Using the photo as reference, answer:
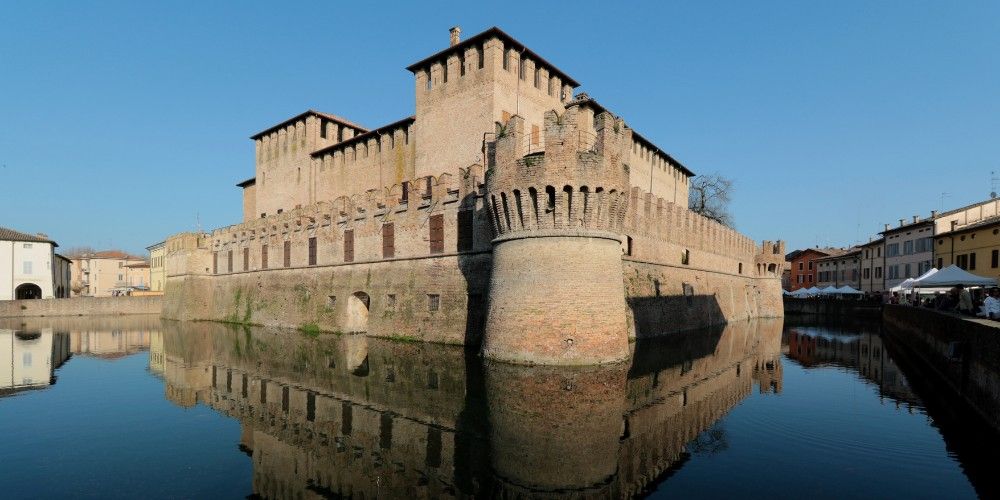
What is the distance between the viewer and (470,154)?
26812 mm

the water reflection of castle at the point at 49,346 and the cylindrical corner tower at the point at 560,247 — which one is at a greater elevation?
the cylindrical corner tower at the point at 560,247

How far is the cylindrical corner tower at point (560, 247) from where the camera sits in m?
15.6

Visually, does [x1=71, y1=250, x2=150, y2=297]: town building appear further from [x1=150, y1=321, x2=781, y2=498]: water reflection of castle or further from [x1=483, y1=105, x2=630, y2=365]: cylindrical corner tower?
[x1=483, y1=105, x2=630, y2=365]: cylindrical corner tower

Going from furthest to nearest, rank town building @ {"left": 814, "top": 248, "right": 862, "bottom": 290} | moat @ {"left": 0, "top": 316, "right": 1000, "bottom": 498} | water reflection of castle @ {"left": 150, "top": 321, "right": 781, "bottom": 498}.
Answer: town building @ {"left": 814, "top": 248, "right": 862, "bottom": 290}, water reflection of castle @ {"left": 150, "top": 321, "right": 781, "bottom": 498}, moat @ {"left": 0, "top": 316, "right": 1000, "bottom": 498}

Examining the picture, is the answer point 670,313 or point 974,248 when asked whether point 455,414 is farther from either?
point 974,248

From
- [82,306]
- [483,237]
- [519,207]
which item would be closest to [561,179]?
[519,207]

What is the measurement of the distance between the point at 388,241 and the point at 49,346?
16558mm

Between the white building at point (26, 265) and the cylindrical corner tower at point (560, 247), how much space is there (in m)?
60.0

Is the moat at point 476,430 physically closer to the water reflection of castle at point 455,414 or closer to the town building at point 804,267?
the water reflection of castle at point 455,414

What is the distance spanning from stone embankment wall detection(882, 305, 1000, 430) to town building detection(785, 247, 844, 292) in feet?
207

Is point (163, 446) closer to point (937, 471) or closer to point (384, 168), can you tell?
point (937, 471)

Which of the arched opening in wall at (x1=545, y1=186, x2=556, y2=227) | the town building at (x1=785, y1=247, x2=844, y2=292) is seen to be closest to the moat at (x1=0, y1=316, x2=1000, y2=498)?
the arched opening in wall at (x1=545, y1=186, x2=556, y2=227)

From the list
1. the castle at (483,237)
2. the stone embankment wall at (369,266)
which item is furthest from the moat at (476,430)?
the stone embankment wall at (369,266)

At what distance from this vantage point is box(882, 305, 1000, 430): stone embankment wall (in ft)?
33.3
